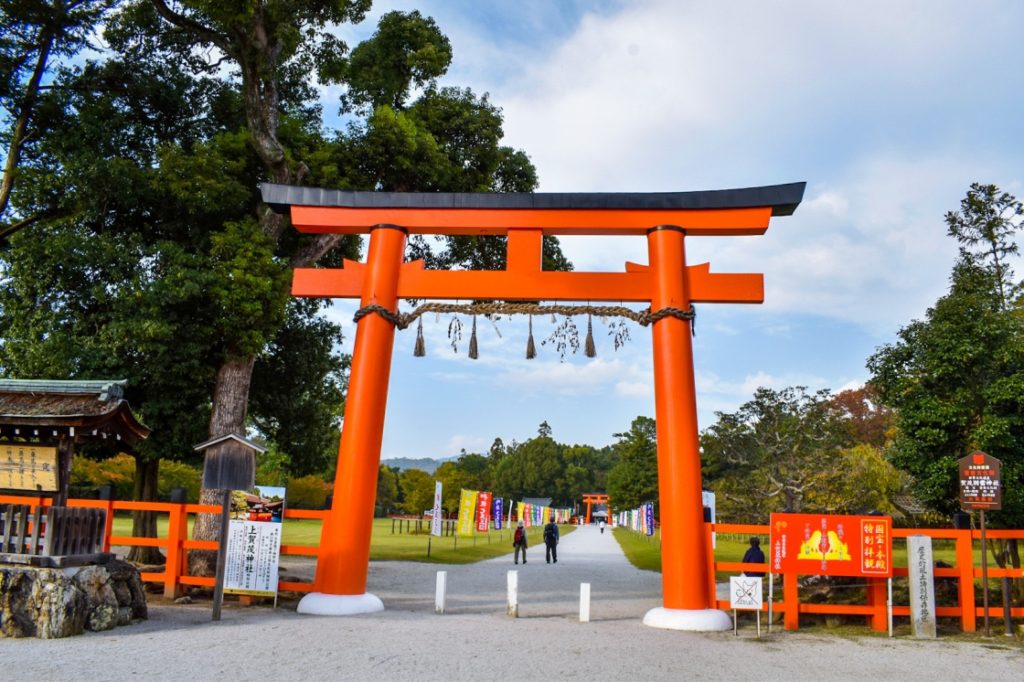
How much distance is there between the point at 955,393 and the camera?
434 inches

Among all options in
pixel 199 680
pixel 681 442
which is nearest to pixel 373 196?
pixel 681 442

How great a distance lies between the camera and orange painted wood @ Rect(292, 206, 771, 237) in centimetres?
1056

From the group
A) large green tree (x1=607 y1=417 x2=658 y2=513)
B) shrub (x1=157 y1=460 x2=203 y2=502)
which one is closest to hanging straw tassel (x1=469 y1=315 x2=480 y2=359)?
shrub (x1=157 y1=460 x2=203 y2=502)

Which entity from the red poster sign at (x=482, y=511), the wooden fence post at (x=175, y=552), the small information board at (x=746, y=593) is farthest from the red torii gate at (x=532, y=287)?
the red poster sign at (x=482, y=511)

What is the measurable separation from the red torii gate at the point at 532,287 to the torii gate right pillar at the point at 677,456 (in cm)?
2

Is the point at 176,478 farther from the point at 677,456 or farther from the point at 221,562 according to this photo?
the point at 677,456

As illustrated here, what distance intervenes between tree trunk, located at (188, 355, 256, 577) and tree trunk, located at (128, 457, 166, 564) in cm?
286

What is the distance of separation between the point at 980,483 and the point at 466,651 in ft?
23.1

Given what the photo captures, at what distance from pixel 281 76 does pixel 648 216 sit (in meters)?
10.6

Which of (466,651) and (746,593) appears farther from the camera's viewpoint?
(746,593)

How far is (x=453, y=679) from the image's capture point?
6.08m

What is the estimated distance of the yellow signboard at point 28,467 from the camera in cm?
862

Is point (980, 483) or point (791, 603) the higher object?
point (980, 483)

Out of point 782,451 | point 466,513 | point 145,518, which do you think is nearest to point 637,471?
point 782,451
